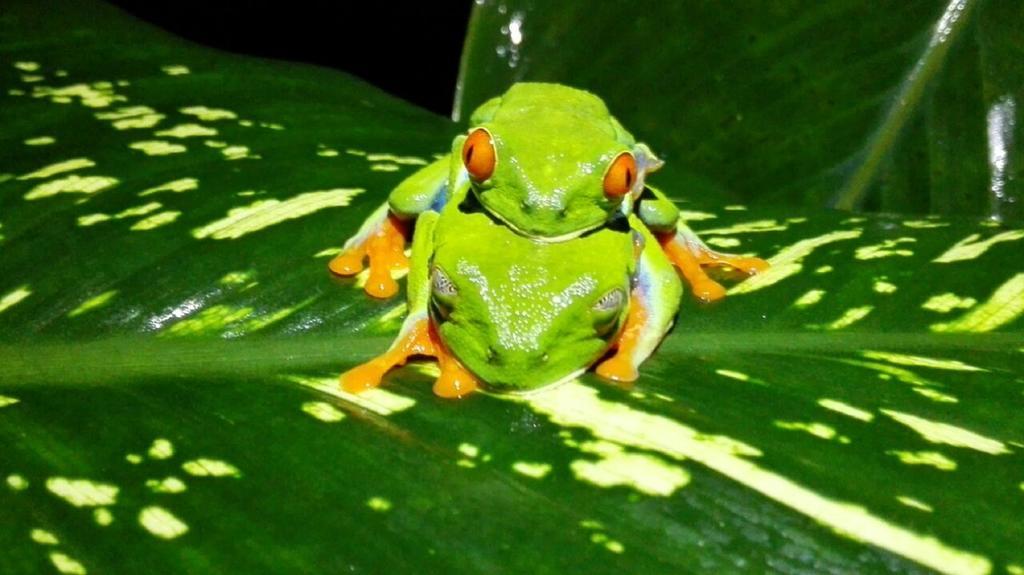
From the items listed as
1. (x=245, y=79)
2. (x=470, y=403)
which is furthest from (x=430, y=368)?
(x=245, y=79)

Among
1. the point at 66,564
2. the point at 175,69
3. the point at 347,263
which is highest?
the point at 175,69

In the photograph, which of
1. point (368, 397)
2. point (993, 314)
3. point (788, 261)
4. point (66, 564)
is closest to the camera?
point (66, 564)

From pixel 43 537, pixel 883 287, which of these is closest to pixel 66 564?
pixel 43 537

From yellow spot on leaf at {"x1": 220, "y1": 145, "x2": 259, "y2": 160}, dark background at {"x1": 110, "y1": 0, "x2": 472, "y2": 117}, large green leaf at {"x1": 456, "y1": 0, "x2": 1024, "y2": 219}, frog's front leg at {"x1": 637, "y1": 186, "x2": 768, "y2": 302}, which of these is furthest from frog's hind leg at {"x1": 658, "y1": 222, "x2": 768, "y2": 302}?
dark background at {"x1": 110, "y1": 0, "x2": 472, "y2": 117}

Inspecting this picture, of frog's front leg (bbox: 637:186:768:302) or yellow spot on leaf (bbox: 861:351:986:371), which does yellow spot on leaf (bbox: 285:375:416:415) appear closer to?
frog's front leg (bbox: 637:186:768:302)

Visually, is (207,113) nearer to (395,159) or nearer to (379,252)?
(395,159)

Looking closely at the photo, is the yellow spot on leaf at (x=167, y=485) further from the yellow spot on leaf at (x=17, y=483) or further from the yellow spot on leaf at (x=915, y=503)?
the yellow spot on leaf at (x=915, y=503)
